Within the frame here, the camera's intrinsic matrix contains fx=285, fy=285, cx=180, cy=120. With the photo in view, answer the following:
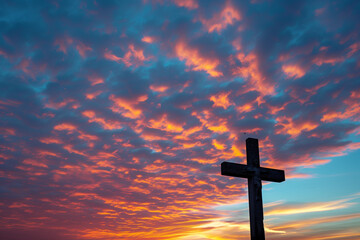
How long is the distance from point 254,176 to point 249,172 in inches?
9.7

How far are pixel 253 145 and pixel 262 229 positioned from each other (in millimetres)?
2905

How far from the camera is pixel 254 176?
33.3 ft

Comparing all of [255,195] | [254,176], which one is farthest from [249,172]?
[255,195]

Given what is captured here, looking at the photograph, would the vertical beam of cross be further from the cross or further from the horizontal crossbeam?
the horizontal crossbeam

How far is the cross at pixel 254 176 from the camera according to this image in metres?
9.37

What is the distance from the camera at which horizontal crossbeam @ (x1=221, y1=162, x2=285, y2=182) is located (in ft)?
32.0

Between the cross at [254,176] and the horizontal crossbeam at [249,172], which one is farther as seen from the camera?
the horizontal crossbeam at [249,172]

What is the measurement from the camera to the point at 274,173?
35.0 ft

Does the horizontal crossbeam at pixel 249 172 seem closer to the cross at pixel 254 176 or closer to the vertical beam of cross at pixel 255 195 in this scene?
the cross at pixel 254 176

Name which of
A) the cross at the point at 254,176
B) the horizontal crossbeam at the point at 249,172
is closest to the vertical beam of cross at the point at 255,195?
the cross at the point at 254,176

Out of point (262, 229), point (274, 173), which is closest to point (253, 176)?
point (274, 173)

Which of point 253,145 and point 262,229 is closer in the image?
point 262,229

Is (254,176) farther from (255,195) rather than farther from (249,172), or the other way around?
(255,195)

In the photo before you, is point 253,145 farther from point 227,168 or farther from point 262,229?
point 262,229
